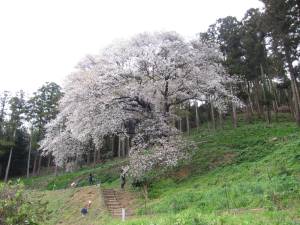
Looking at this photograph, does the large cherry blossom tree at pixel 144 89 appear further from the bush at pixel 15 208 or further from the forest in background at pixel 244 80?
the bush at pixel 15 208

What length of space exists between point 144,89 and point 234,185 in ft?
35.4

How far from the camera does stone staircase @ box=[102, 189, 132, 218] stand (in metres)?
16.8


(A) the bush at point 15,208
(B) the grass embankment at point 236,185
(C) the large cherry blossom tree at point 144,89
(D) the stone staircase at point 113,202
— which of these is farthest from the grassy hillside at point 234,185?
(A) the bush at point 15,208

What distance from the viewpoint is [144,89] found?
75.7 feet

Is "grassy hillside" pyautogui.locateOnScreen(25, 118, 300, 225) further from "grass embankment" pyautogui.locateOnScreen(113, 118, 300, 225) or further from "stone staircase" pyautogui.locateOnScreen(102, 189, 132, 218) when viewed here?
"stone staircase" pyautogui.locateOnScreen(102, 189, 132, 218)

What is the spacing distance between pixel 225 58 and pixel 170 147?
47.8 feet

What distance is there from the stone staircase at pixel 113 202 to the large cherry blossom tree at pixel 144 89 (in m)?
2.73

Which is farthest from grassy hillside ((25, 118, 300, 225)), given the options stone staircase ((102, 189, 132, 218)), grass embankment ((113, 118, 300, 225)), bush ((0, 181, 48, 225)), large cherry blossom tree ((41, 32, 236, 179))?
bush ((0, 181, 48, 225))

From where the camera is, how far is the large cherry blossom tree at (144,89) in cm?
2245

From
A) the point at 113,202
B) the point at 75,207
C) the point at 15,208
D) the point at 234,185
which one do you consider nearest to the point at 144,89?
the point at 113,202

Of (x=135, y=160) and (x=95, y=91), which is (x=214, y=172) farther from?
(x=95, y=91)

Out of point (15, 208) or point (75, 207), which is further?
point (75, 207)

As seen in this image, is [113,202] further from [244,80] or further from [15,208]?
[244,80]

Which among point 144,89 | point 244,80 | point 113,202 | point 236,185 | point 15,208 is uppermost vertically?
point 244,80
